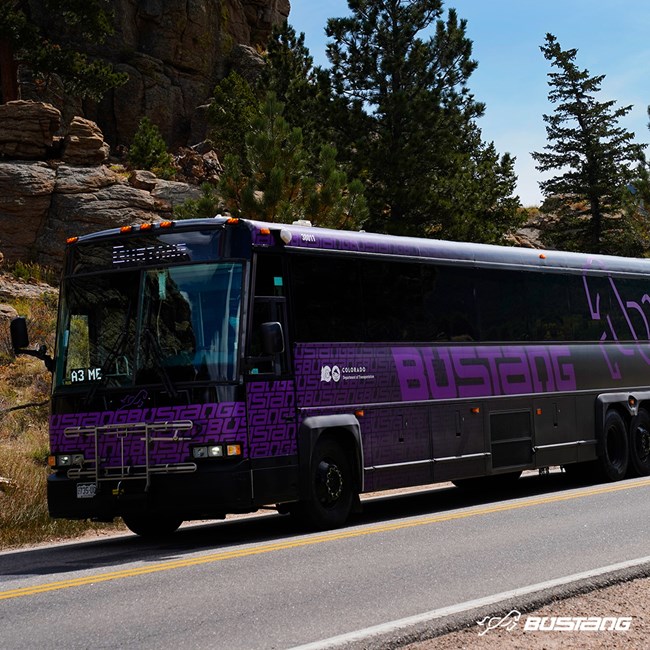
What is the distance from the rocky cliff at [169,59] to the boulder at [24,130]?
26444 mm

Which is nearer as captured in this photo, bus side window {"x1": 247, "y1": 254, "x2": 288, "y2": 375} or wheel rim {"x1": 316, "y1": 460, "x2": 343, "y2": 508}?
bus side window {"x1": 247, "y1": 254, "x2": 288, "y2": 375}

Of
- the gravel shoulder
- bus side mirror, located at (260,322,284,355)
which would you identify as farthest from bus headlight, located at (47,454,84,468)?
the gravel shoulder

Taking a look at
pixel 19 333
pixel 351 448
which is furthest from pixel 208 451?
pixel 19 333

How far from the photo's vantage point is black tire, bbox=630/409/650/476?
58.0 ft

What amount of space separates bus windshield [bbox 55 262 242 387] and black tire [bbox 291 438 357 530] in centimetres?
166

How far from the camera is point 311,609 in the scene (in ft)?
23.6

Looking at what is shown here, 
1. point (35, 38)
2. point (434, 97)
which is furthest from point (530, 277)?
point (35, 38)

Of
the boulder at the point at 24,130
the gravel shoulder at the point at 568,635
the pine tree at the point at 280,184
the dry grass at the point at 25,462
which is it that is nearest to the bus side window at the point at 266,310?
the dry grass at the point at 25,462

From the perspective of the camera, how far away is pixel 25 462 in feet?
51.1

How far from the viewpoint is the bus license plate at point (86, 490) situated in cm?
1127

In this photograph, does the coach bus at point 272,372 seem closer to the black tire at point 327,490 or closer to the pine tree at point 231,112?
the black tire at point 327,490

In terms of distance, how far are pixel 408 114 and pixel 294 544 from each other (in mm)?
25574

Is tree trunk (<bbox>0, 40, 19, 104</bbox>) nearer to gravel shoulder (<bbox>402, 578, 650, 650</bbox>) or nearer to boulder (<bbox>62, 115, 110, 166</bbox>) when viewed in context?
boulder (<bbox>62, 115, 110, 166</bbox>)

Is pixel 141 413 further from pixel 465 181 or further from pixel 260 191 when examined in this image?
pixel 465 181
